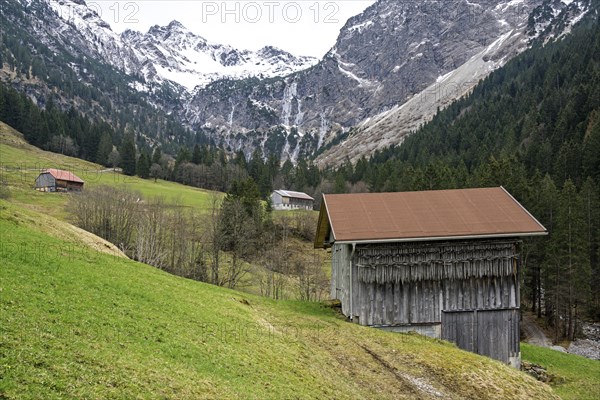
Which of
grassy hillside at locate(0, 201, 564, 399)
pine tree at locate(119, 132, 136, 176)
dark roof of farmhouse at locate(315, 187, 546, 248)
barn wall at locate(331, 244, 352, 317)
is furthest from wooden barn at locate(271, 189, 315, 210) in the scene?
grassy hillside at locate(0, 201, 564, 399)

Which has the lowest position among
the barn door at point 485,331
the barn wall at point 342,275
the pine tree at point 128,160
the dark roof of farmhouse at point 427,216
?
the barn door at point 485,331

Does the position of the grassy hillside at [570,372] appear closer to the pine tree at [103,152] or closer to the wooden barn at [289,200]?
the wooden barn at [289,200]

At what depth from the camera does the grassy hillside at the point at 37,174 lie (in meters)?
87.3

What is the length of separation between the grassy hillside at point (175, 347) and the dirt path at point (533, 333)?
2877 centimetres

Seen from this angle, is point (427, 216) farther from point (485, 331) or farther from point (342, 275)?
point (485, 331)

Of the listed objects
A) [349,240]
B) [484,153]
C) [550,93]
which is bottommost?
[349,240]

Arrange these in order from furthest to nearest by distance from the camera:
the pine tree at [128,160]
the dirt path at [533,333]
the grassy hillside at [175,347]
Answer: the pine tree at [128,160]
the dirt path at [533,333]
the grassy hillside at [175,347]

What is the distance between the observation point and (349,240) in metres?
29.0

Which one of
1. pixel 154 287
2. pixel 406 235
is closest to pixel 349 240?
pixel 406 235

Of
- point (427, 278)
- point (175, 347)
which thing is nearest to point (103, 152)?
point (427, 278)

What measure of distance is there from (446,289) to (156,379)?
897 inches

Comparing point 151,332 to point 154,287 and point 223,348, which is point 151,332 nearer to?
point 223,348

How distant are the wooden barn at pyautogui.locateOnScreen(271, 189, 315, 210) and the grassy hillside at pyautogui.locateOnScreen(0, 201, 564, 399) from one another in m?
101

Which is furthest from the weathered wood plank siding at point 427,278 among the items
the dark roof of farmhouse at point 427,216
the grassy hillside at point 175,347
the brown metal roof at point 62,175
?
the brown metal roof at point 62,175
